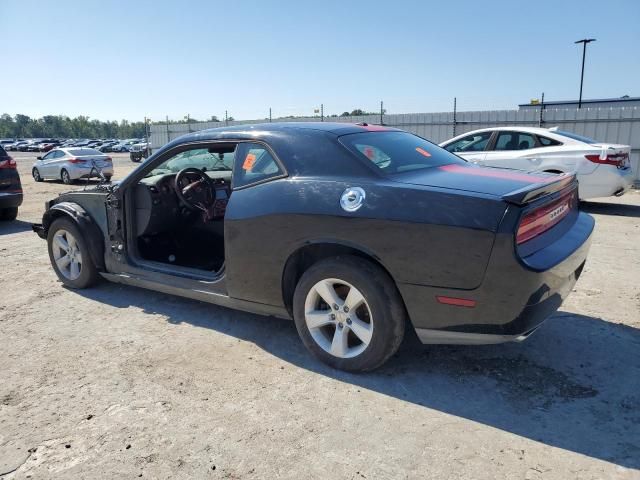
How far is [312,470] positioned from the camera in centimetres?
239

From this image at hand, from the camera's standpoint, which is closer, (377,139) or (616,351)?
(616,351)

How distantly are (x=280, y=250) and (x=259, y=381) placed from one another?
870mm

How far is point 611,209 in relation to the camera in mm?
9812

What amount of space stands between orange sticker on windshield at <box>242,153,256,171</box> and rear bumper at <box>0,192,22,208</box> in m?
7.72

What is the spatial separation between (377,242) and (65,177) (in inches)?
716

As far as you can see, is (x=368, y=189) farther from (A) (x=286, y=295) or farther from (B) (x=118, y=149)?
(B) (x=118, y=149)

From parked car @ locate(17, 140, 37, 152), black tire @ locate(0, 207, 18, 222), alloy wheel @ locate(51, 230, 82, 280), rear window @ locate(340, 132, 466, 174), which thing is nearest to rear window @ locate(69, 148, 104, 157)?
black tire @ locate(0, 207, 18, 222)

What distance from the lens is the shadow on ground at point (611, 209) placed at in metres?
9.35

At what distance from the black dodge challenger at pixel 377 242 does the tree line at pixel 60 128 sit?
128 m

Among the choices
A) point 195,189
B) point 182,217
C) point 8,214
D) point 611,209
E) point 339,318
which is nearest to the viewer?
point 339,318

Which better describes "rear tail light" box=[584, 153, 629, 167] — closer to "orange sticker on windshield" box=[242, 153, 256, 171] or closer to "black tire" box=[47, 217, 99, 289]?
"orange sticker on windshield" box=[242, 153, 256, 171]

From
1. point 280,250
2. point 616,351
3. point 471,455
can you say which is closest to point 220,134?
point 280,250

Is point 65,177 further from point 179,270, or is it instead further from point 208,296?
point 208,296

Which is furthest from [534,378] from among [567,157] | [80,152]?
[80,152]
